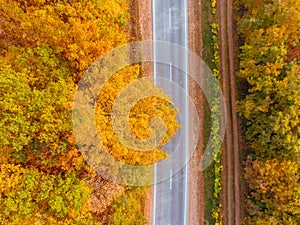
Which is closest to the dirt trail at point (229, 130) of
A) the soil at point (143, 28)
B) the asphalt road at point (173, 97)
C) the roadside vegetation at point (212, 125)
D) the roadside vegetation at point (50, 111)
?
the roadside vegetation at point (212, 125)

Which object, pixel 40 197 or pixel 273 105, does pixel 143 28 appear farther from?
pixel 40 197

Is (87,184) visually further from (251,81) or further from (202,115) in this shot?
(251,81)

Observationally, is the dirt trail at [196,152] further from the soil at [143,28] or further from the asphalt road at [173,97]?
the soil at [143,28]

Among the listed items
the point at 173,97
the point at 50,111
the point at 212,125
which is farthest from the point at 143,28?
the point at 50,111

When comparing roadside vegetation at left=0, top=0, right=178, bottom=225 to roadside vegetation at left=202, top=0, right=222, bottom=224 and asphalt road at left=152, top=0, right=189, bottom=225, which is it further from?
roadside vegetation at left=202, top=0, right=222, bottom=224

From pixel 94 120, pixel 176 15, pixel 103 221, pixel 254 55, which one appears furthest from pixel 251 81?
pixel 103 221
